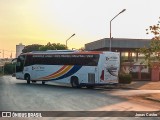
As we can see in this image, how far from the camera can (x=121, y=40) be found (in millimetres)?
62312

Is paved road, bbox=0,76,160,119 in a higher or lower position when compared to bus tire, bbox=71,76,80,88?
lower

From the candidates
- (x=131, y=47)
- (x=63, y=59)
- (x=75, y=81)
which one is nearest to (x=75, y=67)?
(x=75, y=81)

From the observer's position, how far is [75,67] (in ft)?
126

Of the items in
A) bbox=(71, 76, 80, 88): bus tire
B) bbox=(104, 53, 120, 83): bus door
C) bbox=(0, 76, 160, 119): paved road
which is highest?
bbox=(104, 53, 120, 83): bus door

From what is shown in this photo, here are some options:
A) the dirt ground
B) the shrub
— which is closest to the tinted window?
the dirt ground

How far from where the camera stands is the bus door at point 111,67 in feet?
121

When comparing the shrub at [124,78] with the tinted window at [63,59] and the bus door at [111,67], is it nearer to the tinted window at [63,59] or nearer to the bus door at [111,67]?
the bus door at [111,67]

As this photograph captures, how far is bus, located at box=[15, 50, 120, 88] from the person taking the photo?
121 feet

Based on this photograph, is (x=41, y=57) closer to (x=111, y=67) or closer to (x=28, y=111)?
(x=111, y=67)

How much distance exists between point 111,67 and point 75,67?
3.36 metres

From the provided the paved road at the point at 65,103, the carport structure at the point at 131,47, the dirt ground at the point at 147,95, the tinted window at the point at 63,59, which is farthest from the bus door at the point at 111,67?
the carport structure at the point at 131,47

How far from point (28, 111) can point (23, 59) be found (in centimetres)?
2799

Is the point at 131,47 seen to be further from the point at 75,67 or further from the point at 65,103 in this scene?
the point at 65,103

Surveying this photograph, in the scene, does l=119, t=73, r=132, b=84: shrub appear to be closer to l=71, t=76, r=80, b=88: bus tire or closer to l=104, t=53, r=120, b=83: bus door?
l=104, t=53, r=120, b=83: bus door
